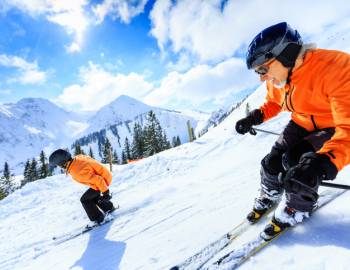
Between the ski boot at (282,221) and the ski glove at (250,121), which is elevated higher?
the ski glove at (250,121)

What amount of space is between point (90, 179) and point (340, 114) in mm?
5728

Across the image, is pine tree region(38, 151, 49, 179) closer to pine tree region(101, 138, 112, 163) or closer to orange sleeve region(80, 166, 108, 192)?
pine tree region(101, 138, 112, 163)

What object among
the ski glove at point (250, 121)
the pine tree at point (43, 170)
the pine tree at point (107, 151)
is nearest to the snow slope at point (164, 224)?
the ski glove at point (250, 121)

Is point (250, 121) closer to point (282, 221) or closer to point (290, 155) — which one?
point (290, 155)

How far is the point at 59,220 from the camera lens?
809 centimetres

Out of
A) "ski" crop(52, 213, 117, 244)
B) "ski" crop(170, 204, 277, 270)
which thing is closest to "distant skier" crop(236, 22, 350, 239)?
"ski" crop(170, 204, 277, 270)

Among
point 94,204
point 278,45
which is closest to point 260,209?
point 278,45

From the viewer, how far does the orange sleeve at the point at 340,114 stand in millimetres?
2365

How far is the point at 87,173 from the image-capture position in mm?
6930

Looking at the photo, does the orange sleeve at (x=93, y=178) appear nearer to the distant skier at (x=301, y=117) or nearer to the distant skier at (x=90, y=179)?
the distant skier at (x=90, y=179)

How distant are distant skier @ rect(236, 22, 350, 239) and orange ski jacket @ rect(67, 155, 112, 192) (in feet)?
14.0

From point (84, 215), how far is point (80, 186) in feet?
12.9

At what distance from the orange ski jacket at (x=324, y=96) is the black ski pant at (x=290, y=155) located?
0.11 metres

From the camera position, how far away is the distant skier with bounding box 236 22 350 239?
238 cm
